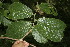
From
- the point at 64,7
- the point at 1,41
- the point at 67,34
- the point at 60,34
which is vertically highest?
the point at 60,34

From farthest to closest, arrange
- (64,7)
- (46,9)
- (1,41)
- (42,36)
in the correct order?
(64,7) < (1,41) < (46,9) < (42,36)

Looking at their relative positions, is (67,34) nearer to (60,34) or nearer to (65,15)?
(65,15)

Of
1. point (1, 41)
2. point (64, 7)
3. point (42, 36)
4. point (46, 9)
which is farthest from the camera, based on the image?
point (64, 7)

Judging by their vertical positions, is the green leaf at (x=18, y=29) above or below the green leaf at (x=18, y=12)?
below

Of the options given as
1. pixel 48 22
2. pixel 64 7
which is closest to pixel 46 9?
pixel 48 22

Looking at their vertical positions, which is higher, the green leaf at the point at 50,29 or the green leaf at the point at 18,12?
the green leaf at the point at 18,12

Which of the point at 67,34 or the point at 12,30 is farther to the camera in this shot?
the point at 67,34

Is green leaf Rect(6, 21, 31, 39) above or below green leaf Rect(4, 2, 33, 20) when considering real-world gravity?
below

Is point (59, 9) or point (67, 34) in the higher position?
point (59, 9)

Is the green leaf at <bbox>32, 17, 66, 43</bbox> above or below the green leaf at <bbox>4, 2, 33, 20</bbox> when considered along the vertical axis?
below
